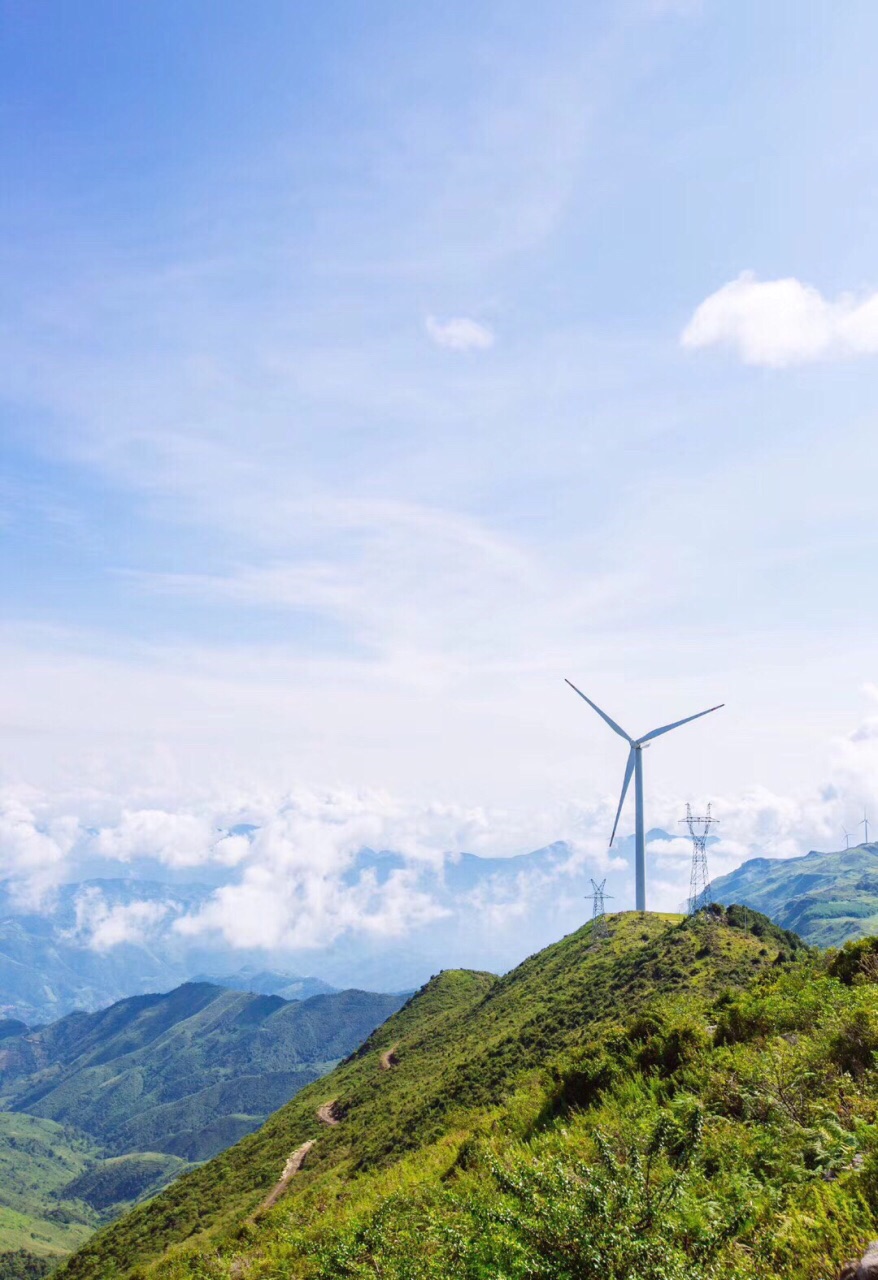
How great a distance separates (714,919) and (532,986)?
36448 mm

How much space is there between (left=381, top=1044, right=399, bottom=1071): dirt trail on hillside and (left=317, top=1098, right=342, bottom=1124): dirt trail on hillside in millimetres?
10693

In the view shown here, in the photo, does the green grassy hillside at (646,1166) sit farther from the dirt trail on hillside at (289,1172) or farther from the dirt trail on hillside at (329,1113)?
the dirt trail on hillside at (329,1113)

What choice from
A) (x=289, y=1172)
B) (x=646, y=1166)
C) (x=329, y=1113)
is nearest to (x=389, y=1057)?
(x=329, y=1113)

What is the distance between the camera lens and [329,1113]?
353 feet

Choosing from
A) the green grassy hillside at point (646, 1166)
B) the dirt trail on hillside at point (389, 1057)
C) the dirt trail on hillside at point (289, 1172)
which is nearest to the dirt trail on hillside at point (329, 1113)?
the dirt trail on hillside at point (289, 1172)

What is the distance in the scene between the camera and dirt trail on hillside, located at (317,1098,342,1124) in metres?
103

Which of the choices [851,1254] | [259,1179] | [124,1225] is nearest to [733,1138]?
[851,1254]

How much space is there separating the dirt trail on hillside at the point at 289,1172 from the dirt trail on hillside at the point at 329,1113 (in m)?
8.33

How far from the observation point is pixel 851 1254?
11898 millimetres

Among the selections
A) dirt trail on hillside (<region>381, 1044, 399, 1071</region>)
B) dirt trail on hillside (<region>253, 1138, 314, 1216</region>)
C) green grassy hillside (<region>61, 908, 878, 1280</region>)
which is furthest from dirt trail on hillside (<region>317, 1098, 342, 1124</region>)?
green grassy hillside (<region>61, 908, 878, 1280</region>)

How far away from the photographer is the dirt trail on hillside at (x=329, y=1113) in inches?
4052

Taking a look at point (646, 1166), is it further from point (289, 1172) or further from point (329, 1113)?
point (329, 1113)

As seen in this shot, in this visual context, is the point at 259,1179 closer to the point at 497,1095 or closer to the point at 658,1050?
the point at 497,1095

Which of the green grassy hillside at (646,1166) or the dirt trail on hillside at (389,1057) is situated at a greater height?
the green grassy hillside at (646,1166)
